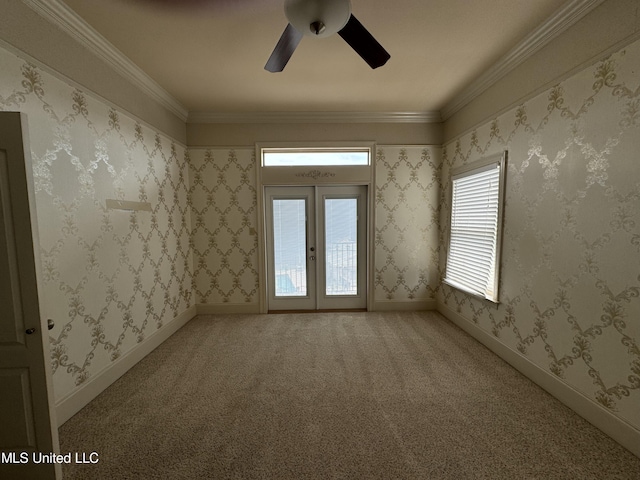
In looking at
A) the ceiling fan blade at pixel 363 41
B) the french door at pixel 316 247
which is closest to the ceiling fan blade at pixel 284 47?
the ceiling fan blade at pixel 363 41

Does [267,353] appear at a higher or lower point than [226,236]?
lower

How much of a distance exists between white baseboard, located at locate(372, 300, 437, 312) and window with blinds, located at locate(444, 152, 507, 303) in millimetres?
581

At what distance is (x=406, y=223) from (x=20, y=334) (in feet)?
12.7

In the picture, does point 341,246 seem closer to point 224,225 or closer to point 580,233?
point 224,225

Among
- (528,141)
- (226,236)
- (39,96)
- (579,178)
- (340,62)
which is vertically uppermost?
(340,62)

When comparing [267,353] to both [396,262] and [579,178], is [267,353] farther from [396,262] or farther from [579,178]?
[579,178]

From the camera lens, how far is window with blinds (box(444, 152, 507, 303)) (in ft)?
8.86

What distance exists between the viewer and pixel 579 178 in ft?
6.14

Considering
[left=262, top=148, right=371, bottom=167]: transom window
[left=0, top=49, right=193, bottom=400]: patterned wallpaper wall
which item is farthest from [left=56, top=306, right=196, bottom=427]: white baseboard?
[left=262, top=148, right=371, bottom=167]: transom window

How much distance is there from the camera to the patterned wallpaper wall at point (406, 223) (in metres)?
3.89

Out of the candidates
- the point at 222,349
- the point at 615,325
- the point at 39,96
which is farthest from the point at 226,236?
the point at 615,325

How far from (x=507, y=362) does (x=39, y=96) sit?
167 inches

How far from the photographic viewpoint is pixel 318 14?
146cm

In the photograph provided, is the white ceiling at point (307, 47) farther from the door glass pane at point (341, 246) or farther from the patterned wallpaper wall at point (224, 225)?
the door glass pane at point (341, 246)
